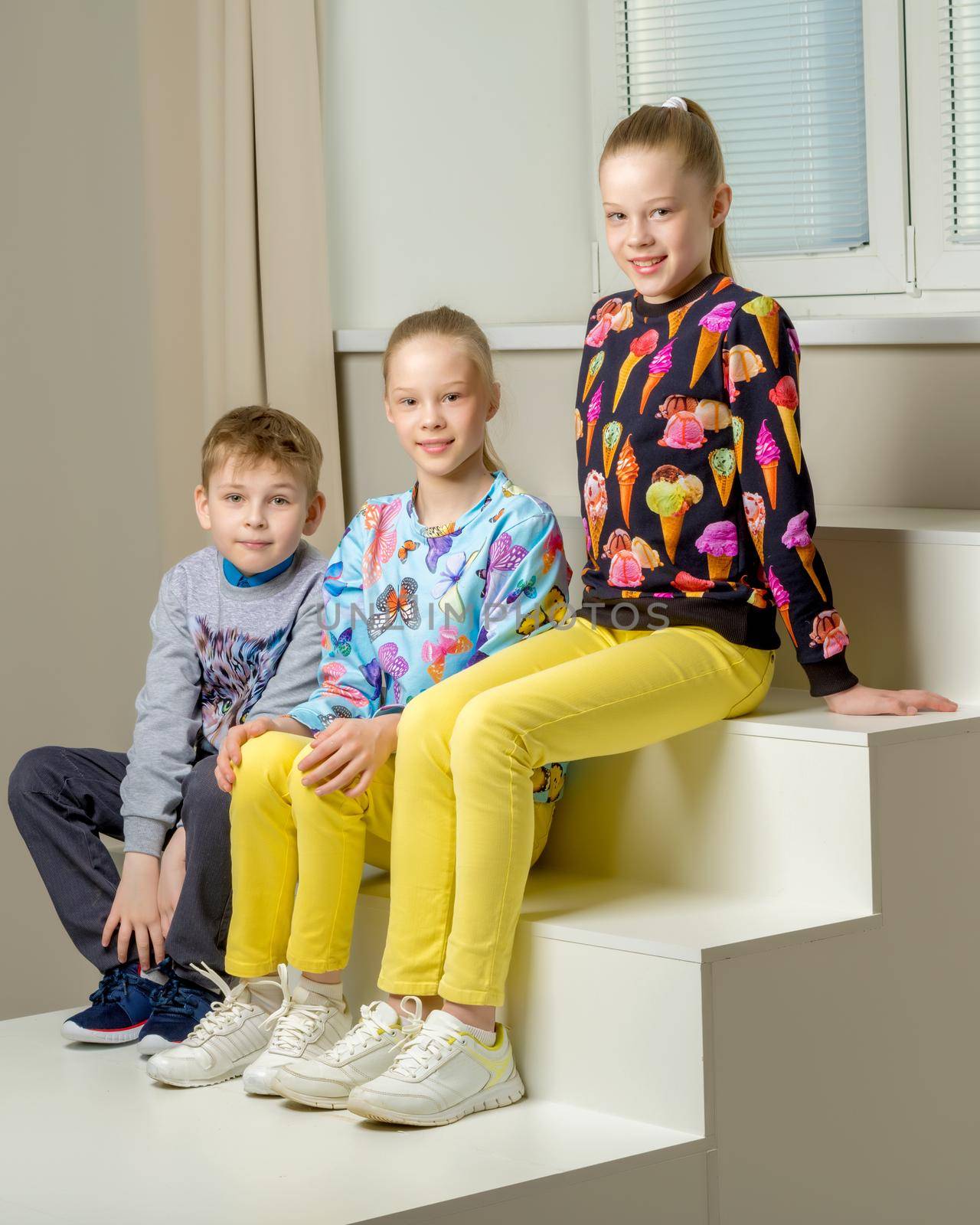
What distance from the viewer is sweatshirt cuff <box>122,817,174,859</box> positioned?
1849 millimetres

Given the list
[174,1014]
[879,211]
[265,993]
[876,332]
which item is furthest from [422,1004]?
[879,211]

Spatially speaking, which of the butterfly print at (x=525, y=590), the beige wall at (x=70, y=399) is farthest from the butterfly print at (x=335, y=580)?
the beige wall at (x=70, y=399)

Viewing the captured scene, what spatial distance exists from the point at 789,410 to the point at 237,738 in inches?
26.4

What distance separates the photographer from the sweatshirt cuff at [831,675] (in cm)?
167

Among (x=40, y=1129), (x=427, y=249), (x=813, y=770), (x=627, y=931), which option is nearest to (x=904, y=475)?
(x=813, y=770)

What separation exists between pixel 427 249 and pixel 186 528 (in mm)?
657

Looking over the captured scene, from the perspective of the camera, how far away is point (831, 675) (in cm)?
167

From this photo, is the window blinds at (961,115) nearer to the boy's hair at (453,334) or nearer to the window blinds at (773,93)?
A: the window blinds at (773,93)

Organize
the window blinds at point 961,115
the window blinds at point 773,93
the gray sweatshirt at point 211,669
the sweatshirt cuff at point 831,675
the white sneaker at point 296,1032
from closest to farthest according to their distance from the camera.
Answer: the white sneaker at point 296,1032 → the sweatshirt cuff at point 831,675 → the gray sweatshirt at point 211,669 → the window blinds at point 961,115 → the window blinds at point 773,93

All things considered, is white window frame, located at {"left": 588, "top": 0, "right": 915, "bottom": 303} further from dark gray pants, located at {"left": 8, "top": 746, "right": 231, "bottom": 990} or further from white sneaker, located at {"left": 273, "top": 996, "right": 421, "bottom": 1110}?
white sneaker, located at {"left": 273, "top": 996, "right": 421, "bottom": 1110}

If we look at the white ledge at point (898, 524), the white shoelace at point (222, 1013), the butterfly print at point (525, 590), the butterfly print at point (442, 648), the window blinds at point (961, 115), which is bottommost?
the white shoelace at point (222, 1013)

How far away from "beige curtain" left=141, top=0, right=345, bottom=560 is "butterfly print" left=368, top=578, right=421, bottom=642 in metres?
0.95

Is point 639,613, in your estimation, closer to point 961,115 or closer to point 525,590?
point 525,590

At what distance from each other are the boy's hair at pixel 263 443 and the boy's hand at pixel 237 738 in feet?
1.05
